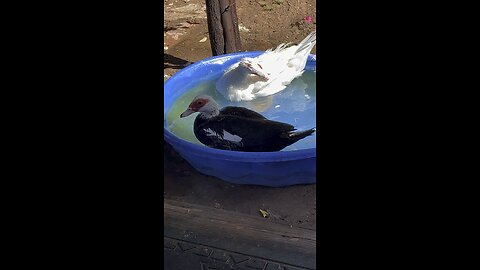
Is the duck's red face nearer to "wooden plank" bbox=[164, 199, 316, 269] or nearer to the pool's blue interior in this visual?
the pool's blue interior

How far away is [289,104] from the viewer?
3457 millimetres

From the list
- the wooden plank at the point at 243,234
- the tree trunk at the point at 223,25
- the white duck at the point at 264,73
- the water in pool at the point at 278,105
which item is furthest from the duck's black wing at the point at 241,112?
the wooden plank at the point at 243,234

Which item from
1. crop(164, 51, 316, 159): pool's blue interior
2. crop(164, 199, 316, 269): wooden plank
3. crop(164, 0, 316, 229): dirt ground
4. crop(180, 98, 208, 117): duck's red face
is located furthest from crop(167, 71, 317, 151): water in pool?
crop(164, 199, 316, 269): wooden plank

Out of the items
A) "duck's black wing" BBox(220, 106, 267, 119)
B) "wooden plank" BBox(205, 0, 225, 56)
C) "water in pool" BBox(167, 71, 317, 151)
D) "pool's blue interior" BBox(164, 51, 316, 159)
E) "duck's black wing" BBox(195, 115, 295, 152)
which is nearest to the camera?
"duck's black wing" BBox(195, 115, 295, 152)

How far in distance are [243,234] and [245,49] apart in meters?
2.72

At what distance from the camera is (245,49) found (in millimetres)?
4246

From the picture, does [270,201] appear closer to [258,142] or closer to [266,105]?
[258,142]

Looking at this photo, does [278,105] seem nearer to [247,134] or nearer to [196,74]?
[196,74]

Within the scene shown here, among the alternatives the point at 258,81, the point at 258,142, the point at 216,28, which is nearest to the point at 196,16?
the point at 216,28

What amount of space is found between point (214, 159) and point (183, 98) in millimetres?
926

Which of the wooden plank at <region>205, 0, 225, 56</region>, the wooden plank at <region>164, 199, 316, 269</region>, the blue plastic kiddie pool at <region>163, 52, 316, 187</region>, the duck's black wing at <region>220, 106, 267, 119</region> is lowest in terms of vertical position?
the blue plastic kiddie pool at <region>163, 52, 316, 187</region>

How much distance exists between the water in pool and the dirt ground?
27 centimetres

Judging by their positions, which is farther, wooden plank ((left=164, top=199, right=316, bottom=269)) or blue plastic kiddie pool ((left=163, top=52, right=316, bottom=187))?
blue plastic kiddie pool ((left=163, top=52, right=316, bottom=187))

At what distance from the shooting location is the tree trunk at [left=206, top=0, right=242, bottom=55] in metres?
3.52
